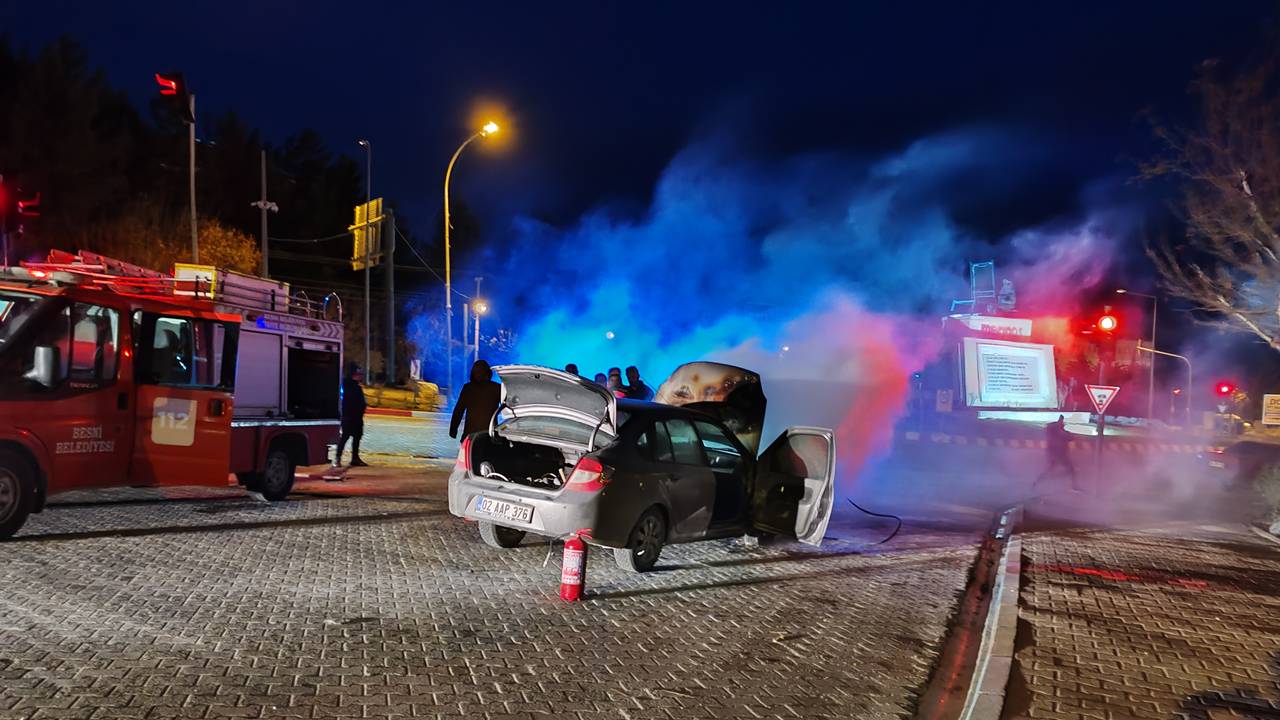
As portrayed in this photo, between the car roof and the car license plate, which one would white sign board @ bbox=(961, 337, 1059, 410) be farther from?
the car license plate

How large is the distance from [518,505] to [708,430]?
238 cm

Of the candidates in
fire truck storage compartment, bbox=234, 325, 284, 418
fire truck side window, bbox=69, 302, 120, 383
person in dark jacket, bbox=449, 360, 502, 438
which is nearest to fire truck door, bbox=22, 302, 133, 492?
fire truck side window, bbox=69, 302, 120, 383

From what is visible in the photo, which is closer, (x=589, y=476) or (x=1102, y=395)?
(x=589, y=476)

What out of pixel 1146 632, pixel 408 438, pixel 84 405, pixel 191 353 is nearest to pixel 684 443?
pixel 1146 632

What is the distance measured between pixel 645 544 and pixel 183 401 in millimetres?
5326

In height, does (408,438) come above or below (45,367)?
below

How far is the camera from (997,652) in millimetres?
5902

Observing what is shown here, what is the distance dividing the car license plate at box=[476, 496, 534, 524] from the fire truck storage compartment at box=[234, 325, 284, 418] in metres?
4.41

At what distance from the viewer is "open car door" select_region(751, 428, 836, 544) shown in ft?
28.7

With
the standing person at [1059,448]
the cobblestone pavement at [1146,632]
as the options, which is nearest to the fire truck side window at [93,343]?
the cobblestone pavement at [1146,632]

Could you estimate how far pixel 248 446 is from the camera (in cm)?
1038

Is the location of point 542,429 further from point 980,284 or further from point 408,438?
point 980,284

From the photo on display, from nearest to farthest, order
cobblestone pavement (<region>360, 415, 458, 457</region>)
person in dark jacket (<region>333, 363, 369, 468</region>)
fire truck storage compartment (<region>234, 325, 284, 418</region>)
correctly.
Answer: fire truck storage compartment (<region>234, 325, 284, 418</region>) → person in dark jacket (<region>333, 363, 369, 468</region>) → cobblestone pavement (<region>360, 415, 458, 457</region>)

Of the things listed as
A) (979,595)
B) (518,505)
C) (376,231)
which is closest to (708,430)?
(518,505)
